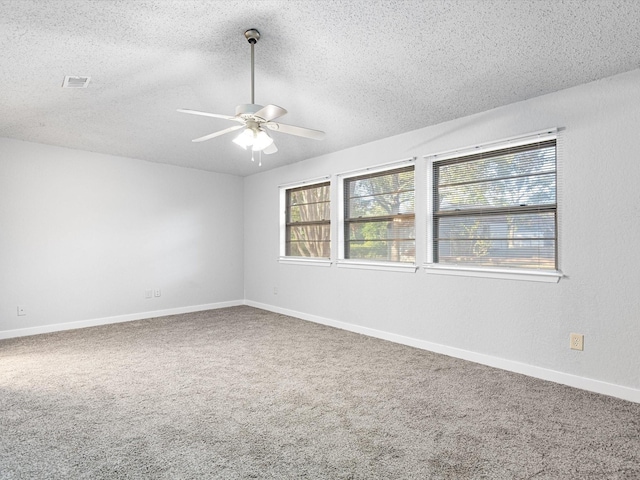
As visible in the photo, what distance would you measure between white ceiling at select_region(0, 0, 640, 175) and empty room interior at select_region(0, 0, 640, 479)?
0.02 m

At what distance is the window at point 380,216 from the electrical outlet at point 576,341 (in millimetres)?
1673

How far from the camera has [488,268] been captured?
356 cm

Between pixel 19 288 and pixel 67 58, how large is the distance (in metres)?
3.22

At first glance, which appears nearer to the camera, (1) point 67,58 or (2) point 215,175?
(1) point 67,58

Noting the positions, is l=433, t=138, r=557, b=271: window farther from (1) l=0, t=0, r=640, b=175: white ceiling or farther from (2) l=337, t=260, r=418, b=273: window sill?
(1) l=0, t=0, r=640, b=175: white ceiling

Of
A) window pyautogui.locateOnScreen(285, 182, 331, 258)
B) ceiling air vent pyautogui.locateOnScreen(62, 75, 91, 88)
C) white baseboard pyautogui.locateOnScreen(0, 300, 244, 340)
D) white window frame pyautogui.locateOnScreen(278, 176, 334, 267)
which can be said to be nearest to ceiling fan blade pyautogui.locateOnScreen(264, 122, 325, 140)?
ceiling air vent pyautogui.locateOnScreen(62, 75, 91, 88)

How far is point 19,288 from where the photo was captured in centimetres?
461

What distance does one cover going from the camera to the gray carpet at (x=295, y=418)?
1.94 m

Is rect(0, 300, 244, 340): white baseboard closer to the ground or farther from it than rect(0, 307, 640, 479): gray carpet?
farther from it

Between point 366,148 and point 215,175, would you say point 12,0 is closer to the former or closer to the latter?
point 366,148

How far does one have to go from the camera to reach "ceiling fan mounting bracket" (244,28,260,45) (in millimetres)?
2406

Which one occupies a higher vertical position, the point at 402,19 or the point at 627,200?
the point at 402,19

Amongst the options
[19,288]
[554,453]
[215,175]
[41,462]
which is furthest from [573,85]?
[19,288]

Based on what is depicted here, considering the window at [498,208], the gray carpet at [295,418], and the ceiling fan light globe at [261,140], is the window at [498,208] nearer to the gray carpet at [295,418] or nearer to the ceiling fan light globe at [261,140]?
the gray carpet at [295,418]
